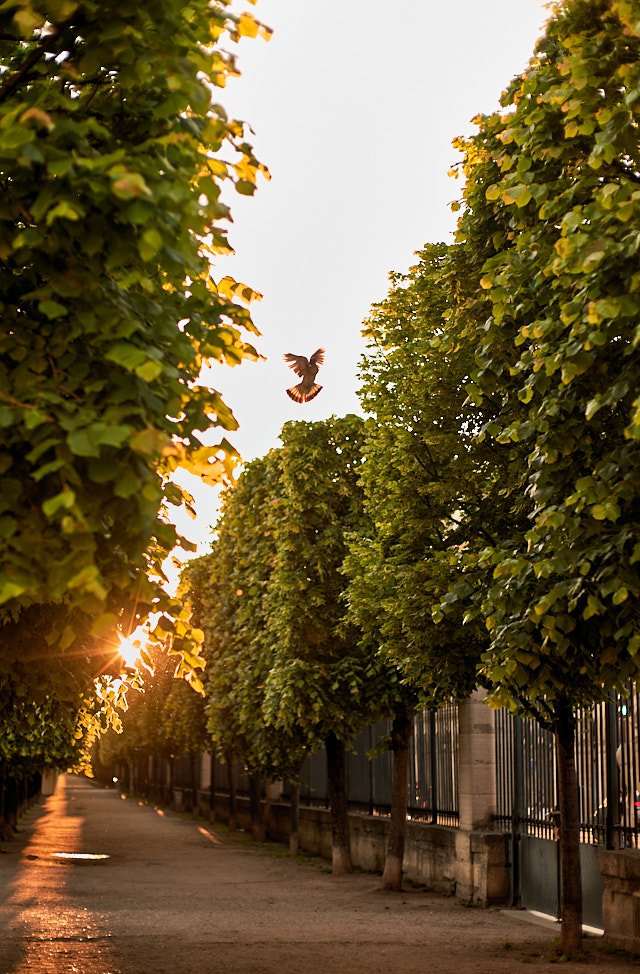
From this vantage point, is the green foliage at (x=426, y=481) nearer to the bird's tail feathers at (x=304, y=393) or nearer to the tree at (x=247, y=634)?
the tree at (x=247, y=634)

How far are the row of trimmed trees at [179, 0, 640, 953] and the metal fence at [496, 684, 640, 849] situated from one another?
4.35ft

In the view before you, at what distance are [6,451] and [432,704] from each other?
10355mm

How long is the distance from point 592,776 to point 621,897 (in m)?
1.87

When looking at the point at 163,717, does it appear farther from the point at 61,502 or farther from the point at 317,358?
the point at 61,502

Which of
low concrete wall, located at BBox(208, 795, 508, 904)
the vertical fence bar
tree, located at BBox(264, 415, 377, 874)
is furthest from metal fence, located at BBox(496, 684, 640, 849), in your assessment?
tree, located at BBox(264, 415, 377, 874)


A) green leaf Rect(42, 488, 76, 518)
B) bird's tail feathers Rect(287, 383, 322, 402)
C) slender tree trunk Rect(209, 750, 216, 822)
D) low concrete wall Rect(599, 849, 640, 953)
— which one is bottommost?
slender tree trunk Rect(209, 750, 216, 822)

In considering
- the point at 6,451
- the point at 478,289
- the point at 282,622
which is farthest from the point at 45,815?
the point at 6,451

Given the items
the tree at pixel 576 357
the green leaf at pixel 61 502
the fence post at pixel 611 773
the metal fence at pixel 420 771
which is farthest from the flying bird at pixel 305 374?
the green leaf at pixel 61 502

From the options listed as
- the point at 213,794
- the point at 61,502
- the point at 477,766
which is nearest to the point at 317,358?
the point at 477,766

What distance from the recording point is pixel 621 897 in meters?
12.8

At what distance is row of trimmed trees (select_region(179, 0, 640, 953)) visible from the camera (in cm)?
697

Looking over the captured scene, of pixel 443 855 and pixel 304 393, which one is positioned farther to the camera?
pixel 304 393

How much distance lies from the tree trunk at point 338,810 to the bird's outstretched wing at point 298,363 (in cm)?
1107

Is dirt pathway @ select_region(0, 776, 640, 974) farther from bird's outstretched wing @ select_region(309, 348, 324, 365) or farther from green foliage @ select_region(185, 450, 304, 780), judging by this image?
bird's outstretched wing @ select_region(309, 348, 324, 365)
